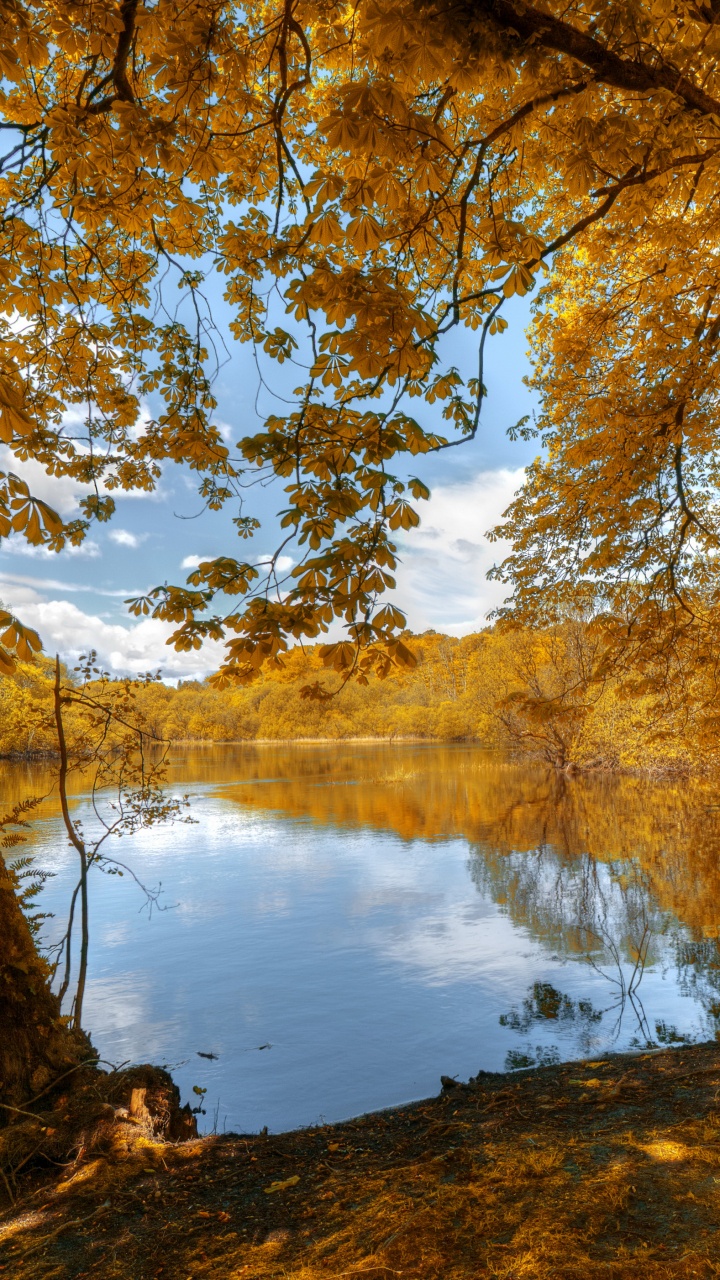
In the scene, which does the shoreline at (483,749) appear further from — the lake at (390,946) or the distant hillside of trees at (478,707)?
the lake at (390,946)

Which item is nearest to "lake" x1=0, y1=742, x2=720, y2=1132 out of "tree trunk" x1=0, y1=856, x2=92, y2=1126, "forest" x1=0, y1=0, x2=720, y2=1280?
"forest" x1=0, y1=0, x2=720, y2=1280

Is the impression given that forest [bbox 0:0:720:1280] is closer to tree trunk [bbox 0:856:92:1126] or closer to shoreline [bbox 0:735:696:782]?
tree trunk [bbox 0:856:92:1126]

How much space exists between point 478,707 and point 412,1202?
→ 990 inches

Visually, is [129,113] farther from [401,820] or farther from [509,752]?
[509,752]

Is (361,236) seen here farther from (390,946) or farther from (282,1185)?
(390,946)

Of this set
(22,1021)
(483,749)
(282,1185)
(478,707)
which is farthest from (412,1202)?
(483,749)

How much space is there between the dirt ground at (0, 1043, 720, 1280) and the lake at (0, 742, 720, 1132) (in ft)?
4.83

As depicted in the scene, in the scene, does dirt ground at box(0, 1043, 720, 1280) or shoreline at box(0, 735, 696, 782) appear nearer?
dirt ground at box(0, 1043, 720, 1280)

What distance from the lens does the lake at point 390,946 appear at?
5164 mm

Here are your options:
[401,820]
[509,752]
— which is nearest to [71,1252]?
[401,820]

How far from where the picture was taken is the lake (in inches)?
203

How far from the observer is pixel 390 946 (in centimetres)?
794

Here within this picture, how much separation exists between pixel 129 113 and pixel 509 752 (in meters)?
27.8

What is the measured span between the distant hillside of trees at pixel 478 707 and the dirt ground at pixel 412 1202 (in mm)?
1678
